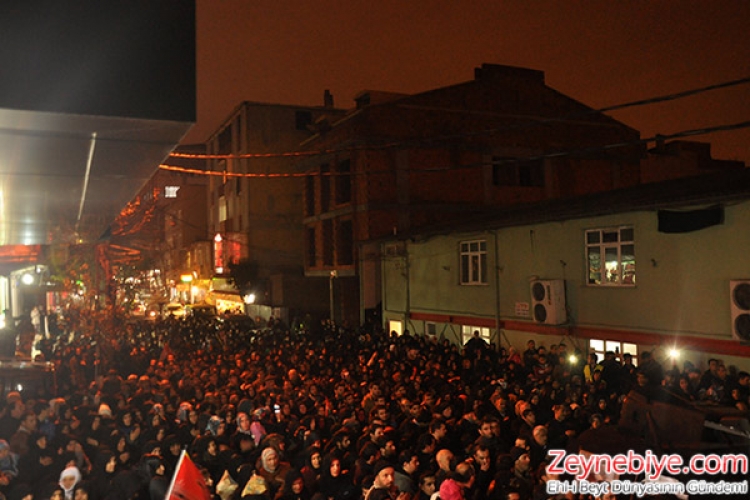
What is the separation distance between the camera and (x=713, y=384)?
11.1 metres

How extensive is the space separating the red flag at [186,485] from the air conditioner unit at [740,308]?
11.1m

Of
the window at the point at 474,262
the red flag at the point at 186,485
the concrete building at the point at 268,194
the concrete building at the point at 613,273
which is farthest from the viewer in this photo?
the concrete building at the point at 268,194

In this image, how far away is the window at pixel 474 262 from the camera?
69.6ft

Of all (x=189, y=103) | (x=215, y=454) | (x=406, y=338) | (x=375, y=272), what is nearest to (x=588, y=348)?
(x=406, y=338)

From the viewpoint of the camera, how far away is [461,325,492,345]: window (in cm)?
2086

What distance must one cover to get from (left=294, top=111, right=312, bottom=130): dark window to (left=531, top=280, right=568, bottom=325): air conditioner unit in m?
27.8

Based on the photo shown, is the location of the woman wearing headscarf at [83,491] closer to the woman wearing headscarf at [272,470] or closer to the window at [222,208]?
the woman wearing headscarf at [272,470]

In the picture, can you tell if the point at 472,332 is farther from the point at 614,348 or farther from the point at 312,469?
the point at 312,469

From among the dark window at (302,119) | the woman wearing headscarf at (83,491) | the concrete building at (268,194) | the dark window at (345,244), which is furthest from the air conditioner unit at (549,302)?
the dark window at (302,119)

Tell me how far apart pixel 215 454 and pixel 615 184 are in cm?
3080

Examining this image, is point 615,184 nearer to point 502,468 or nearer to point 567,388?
point 567,388

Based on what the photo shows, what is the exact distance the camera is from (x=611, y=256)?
16.1 meters

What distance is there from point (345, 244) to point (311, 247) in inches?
189

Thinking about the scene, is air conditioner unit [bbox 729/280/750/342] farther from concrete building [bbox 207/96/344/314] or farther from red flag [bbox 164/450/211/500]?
concrete building [bbox 207/96/344/314]
